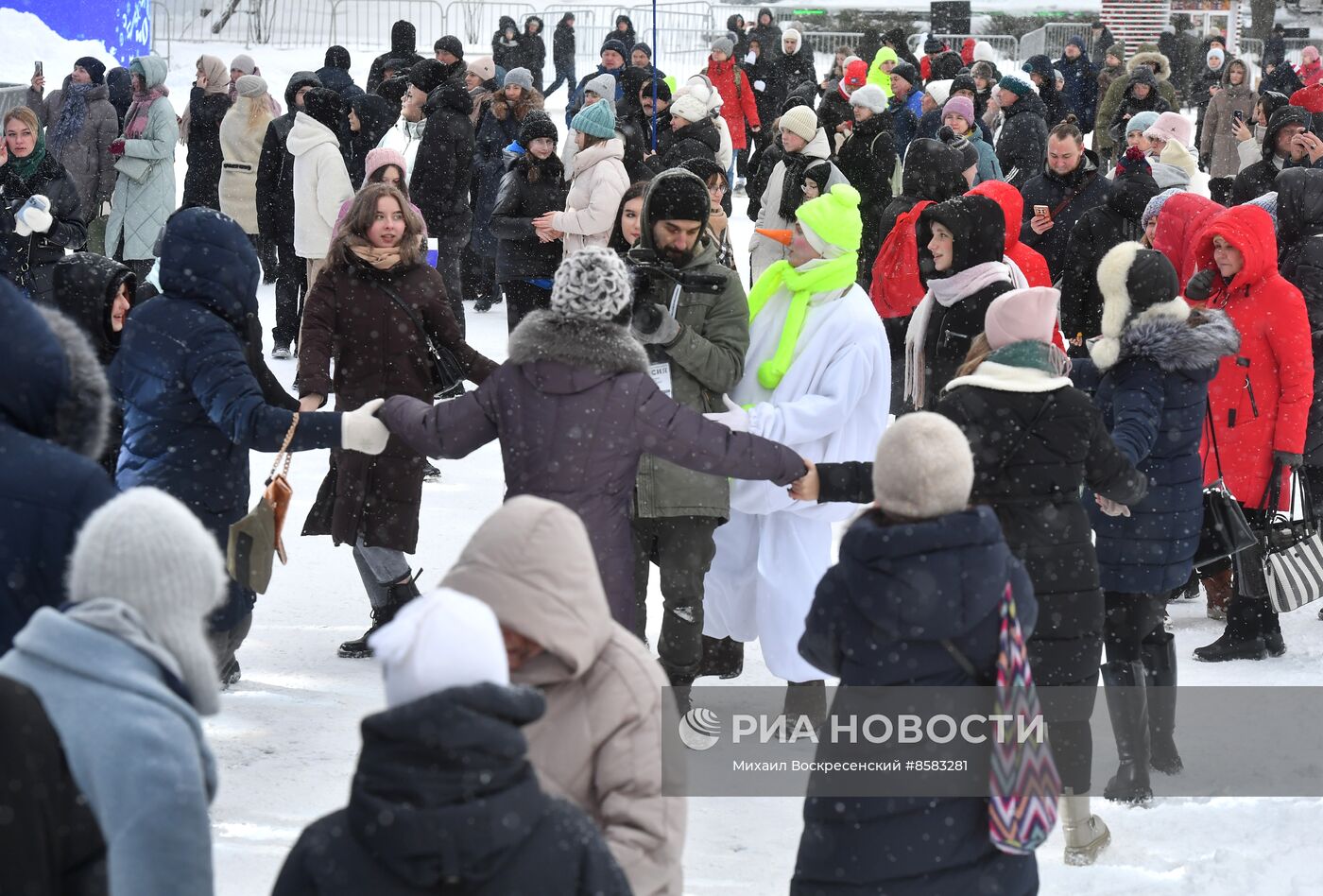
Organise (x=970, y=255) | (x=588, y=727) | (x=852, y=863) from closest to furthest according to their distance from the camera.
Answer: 1. (x=588, y=727)
2. (x=852, y=863)
3. (x=970, y=255)

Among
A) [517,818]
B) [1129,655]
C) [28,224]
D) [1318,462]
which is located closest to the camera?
[517,818]

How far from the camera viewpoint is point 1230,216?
581 cm

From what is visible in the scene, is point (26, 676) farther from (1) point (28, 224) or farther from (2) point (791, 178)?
(2) point (791, 178)

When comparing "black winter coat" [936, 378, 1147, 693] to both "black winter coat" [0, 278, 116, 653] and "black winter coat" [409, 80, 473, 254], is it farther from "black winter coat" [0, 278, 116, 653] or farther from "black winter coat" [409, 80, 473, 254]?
"black winter coat" [409, 80, 473, 254]

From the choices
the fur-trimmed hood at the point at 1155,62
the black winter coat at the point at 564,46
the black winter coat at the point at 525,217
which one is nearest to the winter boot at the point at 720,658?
the black winter coat at the point at 525,217

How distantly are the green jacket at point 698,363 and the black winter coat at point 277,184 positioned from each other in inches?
229

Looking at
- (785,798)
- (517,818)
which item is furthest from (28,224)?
(517,818)

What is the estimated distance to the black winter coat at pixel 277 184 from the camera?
10.3 m

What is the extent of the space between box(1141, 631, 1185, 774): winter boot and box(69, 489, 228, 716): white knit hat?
331 centimetres

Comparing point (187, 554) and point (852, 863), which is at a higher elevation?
point (187, 554)

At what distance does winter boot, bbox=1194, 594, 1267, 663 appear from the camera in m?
6.19

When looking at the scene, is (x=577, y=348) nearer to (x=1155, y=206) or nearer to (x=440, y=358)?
(x=440, y=358)

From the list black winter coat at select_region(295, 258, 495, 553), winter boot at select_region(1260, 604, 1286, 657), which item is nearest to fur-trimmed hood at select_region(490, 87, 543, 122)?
black winter coat at select_region(295, 258, 495, 553)

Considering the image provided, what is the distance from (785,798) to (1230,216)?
8.71 feet
